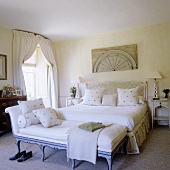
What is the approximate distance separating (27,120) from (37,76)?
3.70 metres

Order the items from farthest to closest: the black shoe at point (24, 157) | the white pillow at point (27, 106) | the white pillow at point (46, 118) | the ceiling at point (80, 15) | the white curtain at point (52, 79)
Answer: the white curtain at point (52, 79)
the ceiling at point (80, 15)
the white pillow at point (27, 106)
the white pillow at point (46, 118)
the black shoe at point (24, 157)

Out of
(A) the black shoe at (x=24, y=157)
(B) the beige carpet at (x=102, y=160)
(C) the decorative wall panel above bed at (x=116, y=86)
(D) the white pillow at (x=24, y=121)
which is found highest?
(C) the decorative wall panel above bed at (x=116, y=86)

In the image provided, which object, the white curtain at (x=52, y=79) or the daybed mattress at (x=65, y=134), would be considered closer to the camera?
the daybed mattress at (x=65, y=134)

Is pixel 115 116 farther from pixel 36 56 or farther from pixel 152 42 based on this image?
pixel 36 56

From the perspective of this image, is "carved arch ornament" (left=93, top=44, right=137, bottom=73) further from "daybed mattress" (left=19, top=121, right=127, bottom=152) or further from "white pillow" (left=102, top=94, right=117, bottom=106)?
"daybed mattress" (left=19, top=121, right=127, bottom=152)

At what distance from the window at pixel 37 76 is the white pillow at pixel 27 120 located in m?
3.23

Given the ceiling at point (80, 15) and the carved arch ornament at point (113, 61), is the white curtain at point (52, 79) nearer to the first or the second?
the ceiling at point (80, 15)

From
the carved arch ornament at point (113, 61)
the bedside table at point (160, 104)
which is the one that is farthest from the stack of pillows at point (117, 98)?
the carved arch ornament at point (113, 61)

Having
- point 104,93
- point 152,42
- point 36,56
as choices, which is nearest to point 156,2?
point 152,42

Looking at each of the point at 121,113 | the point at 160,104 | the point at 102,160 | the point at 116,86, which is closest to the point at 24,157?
the point at 102,160

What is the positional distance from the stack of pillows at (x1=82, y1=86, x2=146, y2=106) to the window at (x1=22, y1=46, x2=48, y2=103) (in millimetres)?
2277

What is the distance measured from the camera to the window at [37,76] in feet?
20.9

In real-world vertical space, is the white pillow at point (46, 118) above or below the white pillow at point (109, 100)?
below

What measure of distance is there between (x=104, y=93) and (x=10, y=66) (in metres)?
2.79
